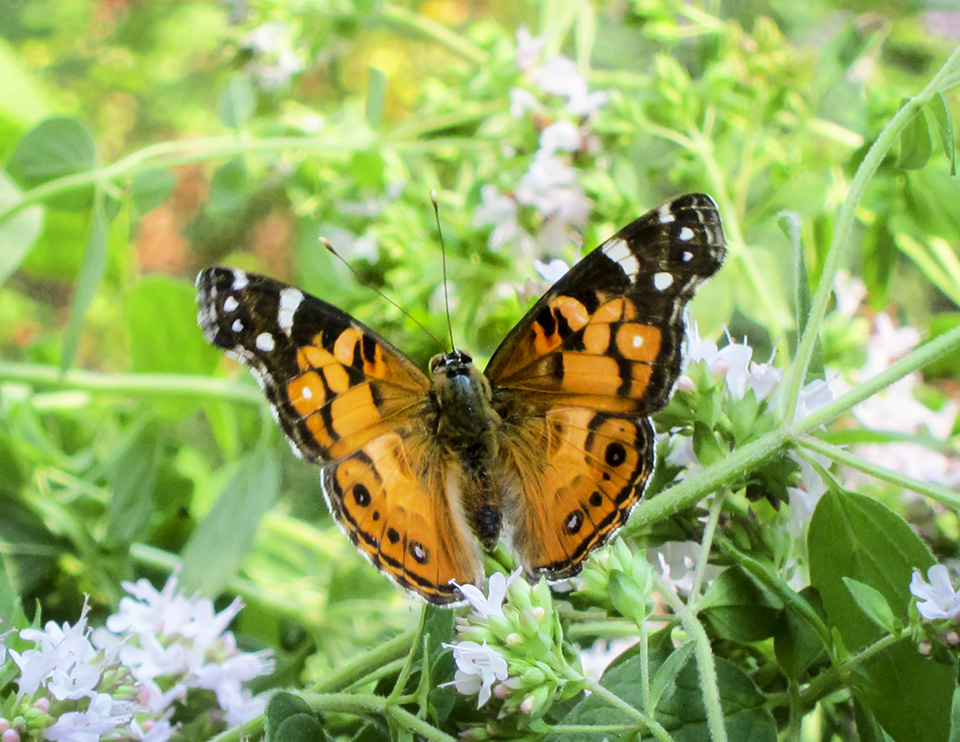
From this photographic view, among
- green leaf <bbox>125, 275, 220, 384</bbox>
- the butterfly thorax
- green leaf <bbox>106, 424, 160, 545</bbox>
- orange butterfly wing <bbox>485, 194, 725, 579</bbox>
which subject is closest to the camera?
orange butterfly wing <bbox>485, 194, 725, 579</bbox>

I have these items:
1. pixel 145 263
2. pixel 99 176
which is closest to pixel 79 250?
pixel 99 176

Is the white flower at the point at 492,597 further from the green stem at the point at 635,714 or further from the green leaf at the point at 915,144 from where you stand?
the green leaf at the point at 915,144

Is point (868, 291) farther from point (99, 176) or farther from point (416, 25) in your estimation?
point (99, 176)

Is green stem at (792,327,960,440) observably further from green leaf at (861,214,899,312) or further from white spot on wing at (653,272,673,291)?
green leaf at (861,214,899,312)

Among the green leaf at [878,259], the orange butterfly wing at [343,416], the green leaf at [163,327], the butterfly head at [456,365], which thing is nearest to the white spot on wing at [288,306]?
the orange butterfly wing at [343,416]

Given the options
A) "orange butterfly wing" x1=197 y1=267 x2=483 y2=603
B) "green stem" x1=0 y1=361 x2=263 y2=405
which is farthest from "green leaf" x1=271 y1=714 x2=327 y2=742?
"green stem" x1=0 y1=361 x2=263 y2=405

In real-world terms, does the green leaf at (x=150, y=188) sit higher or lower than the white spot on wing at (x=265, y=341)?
higher

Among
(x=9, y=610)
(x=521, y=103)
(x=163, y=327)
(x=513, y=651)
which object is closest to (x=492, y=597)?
(x=513, y=651)
